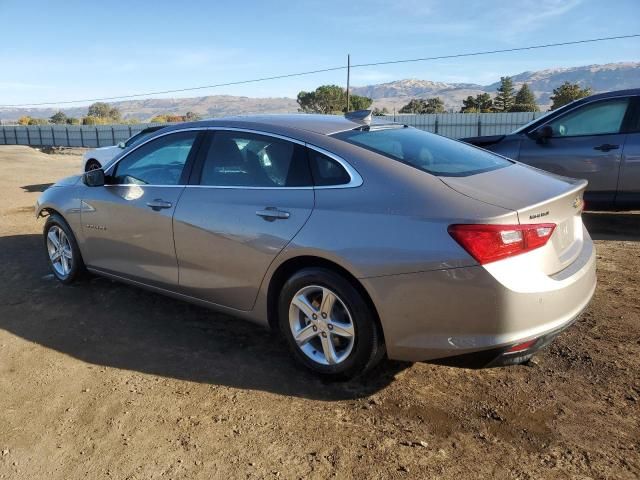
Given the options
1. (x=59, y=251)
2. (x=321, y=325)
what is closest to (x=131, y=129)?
(x=59, y=251)

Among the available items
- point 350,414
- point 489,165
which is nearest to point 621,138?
point 489,165

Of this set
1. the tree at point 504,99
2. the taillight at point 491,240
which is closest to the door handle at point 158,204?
the taillight at point 491,240

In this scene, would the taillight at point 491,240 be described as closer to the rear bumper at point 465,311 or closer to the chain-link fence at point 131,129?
the rear bumper at point 465,311

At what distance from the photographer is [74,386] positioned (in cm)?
331

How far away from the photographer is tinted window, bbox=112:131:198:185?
4043 mm

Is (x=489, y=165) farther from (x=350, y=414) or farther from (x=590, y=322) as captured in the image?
(x=350, y=414)

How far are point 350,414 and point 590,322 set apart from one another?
215cm

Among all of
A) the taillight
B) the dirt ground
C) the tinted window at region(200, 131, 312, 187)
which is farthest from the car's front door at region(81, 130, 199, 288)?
the taillight

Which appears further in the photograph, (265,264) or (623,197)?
(623,197)

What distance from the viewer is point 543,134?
677 centimetres

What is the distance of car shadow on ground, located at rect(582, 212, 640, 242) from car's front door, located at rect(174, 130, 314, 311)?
15.3ft

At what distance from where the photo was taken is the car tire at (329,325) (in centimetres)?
297

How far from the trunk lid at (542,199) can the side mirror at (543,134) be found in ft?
12.2

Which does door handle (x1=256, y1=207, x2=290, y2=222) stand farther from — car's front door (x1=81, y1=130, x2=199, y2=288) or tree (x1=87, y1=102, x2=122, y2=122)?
tree (x1=87, y1=102, x2=122, y2=122)
